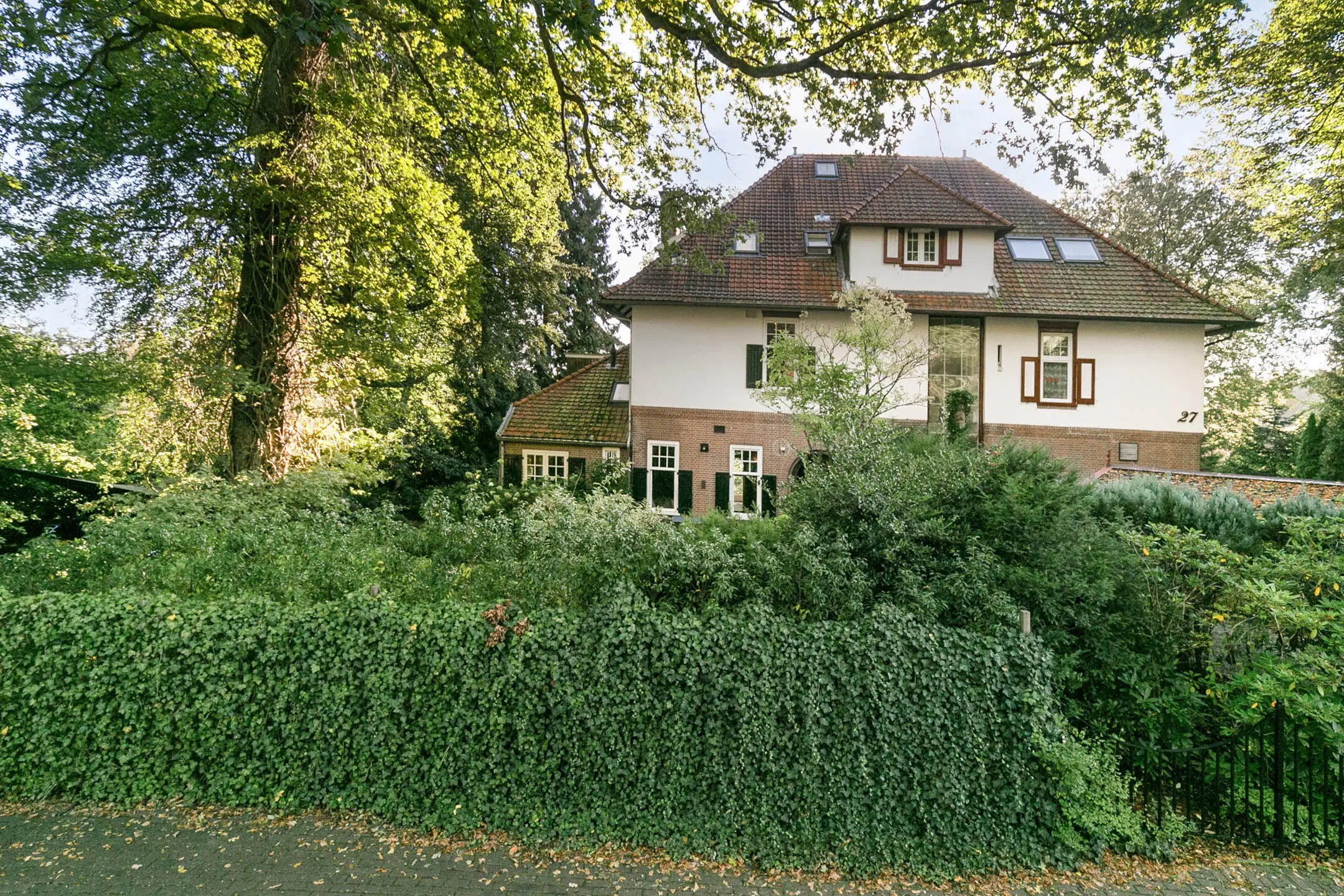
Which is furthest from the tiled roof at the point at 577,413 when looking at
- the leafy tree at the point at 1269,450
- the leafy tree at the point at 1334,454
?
the leafy tree at the point at 1269,450

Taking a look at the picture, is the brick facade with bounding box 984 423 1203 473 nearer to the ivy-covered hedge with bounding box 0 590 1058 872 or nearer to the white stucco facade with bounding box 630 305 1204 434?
the white stucco facade with bounding box 630 305 1204 434

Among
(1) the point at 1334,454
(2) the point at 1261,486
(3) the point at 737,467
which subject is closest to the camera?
(2) the point at 1261,486

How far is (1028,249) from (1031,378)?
3.96 metres

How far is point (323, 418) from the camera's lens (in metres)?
8.70

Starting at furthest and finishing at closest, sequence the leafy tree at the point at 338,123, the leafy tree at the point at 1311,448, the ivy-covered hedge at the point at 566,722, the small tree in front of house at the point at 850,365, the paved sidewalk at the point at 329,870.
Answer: the leafy tree at the point at 1311,448
the small tree in front of house at the point at 850,365
the leafy tree at the point at 338,123
the ivy-covered hedge at the point at 566,722
the paved sidewalk at the point at 329,870

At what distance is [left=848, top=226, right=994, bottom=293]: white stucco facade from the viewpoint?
1458 cm

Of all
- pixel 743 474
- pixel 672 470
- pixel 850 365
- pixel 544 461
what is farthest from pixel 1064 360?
pixel 544 461

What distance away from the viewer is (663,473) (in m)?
15.1

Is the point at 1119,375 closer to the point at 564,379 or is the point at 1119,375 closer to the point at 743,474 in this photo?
the point at 743,474

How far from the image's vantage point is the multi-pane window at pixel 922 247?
14.7 metres

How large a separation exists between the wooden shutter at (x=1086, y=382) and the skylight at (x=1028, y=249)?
124 inches

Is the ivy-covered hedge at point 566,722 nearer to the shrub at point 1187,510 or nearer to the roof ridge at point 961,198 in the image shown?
the shrub at point 1187,510

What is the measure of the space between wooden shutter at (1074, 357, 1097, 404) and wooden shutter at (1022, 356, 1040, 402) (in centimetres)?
94

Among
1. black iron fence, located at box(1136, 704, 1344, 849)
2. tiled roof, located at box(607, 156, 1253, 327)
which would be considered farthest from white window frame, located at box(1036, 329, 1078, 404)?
black iron fence, located at box(1136, 704, 1344, 849)
